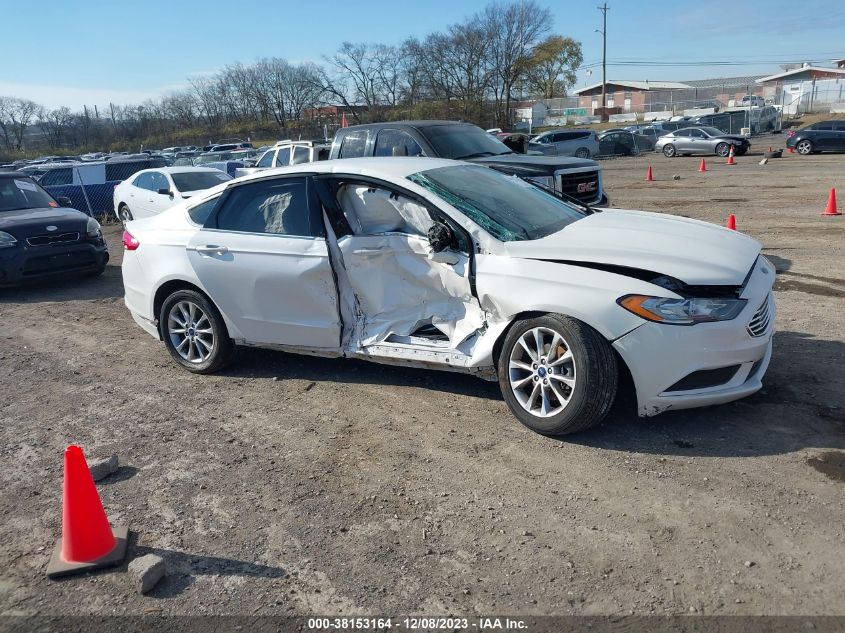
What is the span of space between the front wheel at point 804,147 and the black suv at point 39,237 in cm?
2903

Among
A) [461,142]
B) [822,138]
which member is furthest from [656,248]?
[822,138]

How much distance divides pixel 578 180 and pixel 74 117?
82002 mm

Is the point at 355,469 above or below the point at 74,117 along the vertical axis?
below

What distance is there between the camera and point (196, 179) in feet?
48.8

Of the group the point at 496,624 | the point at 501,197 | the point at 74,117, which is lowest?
the point at 496,624

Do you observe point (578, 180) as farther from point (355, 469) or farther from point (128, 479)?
point (128, 479)

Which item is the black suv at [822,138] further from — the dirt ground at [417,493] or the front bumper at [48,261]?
the front bumper at [48,261]

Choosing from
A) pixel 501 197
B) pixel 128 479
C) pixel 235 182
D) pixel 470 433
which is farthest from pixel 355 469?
pixel 235 182

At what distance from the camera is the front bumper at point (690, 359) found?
3.97 m

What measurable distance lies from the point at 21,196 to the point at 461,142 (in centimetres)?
682

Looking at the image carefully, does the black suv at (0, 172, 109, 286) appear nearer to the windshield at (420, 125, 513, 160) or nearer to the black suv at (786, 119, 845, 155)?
the windshield at (420, 125, 513, 160)

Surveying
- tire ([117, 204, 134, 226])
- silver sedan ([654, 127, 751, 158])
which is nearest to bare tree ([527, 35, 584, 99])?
silver sedan ([654, 127, 751, 158])

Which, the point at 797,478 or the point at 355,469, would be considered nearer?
the point at 797,478

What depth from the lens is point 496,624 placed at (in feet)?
9.24
